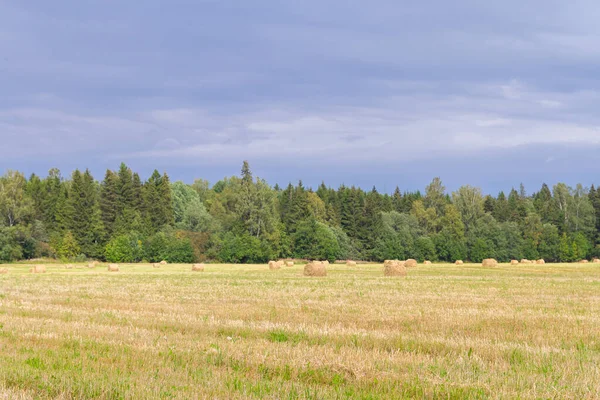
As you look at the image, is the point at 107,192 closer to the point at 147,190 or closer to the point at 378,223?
the point at 147,190

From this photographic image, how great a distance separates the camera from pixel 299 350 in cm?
1031

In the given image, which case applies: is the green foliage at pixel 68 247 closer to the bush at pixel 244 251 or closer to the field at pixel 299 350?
the bush at pixel 244 251

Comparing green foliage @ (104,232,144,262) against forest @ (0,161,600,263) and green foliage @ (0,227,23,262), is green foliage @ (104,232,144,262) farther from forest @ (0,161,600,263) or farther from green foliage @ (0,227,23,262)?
green foliage @ (0,227,23,262)

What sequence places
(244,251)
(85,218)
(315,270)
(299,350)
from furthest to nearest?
1. (85,218)
2. (244,251)
3. (315,270)
4. (299,350)

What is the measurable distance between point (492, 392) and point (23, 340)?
900 centimetres

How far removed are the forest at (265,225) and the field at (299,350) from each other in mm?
75977

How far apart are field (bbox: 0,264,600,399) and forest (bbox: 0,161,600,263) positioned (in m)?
76.0

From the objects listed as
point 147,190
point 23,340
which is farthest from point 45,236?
point 23,340

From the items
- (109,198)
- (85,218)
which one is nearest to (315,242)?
(109,198)

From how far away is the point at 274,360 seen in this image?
945 centimetres

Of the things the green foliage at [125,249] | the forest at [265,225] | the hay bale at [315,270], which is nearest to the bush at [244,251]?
the forest at [265,225]

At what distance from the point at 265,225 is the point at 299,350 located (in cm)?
9447

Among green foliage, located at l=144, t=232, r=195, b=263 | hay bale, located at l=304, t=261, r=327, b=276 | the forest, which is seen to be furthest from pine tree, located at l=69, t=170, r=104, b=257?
hay bale, located at l=304, t=261, r=327, b=276

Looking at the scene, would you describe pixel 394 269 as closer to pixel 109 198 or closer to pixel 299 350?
pixel 299 350
